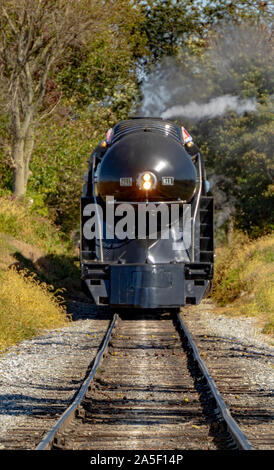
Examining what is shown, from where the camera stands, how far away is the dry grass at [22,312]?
1145 centimetres

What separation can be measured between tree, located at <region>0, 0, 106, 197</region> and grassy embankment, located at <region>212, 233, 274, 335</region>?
8.49 metres

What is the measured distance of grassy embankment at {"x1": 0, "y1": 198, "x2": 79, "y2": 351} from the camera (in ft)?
39.9

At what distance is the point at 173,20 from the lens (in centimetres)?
3039

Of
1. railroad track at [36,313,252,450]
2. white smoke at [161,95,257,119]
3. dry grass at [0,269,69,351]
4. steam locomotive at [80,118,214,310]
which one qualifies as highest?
white smoke at [161,95,257,119]

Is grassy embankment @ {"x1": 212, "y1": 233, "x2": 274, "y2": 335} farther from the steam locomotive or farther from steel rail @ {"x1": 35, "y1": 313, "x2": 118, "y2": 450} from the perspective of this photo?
steel rail @ {"x1": 35, "y1": 313, "x2": 118, "y2": 450}

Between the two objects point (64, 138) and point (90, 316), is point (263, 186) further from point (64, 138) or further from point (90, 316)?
point (90, 316)

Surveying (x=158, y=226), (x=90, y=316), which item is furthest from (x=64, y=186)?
(x=158, y=226)

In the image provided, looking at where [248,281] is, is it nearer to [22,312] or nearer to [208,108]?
[22,312]

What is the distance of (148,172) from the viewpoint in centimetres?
1260

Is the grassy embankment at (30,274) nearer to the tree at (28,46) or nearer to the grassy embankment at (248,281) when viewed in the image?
the tree at (28,46)

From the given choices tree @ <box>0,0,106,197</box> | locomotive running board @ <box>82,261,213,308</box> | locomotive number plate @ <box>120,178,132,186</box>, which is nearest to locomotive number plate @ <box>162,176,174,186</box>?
locomotive number plate @ <box>120,178,132,186</box>

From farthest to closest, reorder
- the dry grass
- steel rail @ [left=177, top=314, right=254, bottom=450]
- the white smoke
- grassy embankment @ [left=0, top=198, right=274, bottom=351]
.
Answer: the white smoke, grassy embankment @ [left=0, top=198, right=274, bottom=351], the dry grass, steel rail @ [left=177, top=314, right=254, bottom=450]

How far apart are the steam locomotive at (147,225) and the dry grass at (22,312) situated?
1121 mm

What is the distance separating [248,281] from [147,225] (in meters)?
4.88
